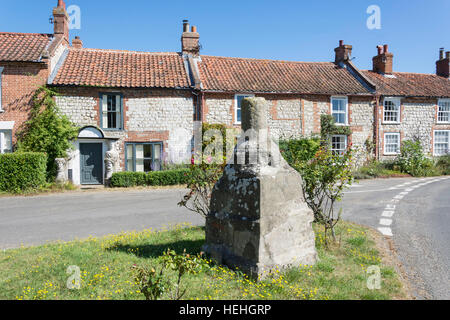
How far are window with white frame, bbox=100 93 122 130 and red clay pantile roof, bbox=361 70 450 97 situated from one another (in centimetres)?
1694

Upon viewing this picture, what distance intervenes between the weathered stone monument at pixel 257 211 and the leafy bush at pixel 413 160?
738 inches

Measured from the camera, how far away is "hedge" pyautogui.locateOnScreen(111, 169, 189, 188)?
15609 mm

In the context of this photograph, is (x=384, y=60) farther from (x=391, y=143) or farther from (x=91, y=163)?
(x=91, y=163)

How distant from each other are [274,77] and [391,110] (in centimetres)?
884

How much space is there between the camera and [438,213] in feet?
29.9

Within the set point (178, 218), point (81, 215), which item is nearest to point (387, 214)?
point (178, 218)

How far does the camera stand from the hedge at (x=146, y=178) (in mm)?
15609

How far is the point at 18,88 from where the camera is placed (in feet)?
52.1

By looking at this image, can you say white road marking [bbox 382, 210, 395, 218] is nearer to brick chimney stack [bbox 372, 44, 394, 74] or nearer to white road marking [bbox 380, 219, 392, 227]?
white road marking [bbox 380, 219, 392, 227]

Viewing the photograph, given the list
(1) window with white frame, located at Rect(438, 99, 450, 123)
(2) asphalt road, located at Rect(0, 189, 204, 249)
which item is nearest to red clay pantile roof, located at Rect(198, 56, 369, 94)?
(1) window with white frame, located at Rect(438, 99, 450, 123)

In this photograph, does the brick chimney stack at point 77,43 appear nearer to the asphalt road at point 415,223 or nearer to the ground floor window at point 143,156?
the ground floor window at point 143,156

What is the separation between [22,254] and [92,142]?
1186 cm
